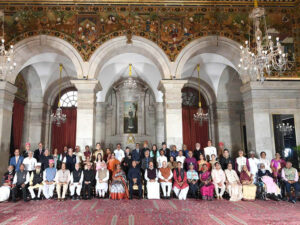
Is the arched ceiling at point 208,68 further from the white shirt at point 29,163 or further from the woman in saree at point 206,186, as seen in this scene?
the white shirt at point 29,163

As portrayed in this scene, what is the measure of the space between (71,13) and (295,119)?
27.8ft

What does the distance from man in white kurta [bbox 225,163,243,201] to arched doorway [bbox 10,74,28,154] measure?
28.6 ft

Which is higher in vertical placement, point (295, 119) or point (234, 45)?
point (234, 45)

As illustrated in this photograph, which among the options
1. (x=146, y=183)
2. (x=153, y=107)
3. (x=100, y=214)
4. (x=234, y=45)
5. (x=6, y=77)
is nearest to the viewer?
(x=100, y=214)

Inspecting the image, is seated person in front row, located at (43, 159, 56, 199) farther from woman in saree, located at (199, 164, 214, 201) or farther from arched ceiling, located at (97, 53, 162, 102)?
arched ceiling, located at (97, 53, 162, 102)

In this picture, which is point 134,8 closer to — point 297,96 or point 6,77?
point 6,77

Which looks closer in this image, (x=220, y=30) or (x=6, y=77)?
(x=6, y=77)

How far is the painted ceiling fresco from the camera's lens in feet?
26.8

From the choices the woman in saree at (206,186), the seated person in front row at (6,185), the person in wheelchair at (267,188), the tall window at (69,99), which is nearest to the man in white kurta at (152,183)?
the woman in saree at (206,186)

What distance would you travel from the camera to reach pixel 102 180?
6609 mm

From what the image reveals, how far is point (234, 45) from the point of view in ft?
27.3

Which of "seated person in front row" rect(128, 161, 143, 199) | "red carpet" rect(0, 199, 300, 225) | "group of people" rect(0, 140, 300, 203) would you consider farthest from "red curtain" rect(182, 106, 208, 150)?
"red carpet" rect(0, 199, 300, 225)

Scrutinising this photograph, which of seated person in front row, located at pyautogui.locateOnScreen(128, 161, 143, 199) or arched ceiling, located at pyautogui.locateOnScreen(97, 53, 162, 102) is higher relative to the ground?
arched ceiling, located at pyautogui.locateOnScreen(97, 53, 162, 102)

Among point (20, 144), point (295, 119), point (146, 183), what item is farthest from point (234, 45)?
point (20, 144)
